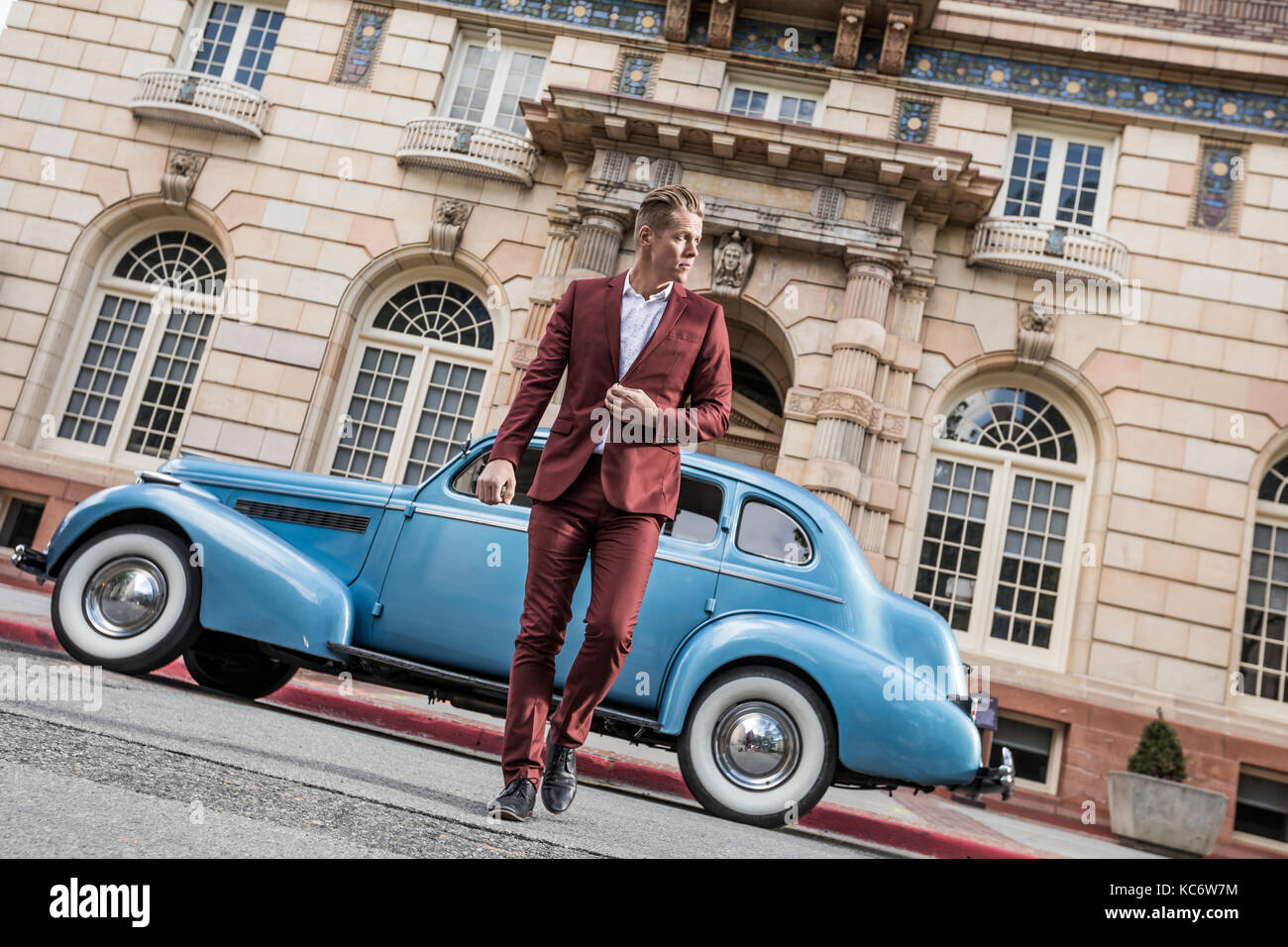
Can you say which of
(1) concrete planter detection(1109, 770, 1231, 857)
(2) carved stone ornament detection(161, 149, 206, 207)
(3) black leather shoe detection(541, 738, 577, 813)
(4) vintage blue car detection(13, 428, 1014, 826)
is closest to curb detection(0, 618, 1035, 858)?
(4) vintage blue car detection(13, 428, 1014, 826)

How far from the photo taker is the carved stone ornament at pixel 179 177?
42.4ft

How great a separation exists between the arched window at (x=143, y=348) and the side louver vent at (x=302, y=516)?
8.68 metres

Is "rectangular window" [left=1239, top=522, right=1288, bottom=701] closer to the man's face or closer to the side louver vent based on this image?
the side louver vent

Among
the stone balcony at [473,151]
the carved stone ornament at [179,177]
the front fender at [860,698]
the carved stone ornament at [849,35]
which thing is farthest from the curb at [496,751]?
the carved stone ornament at [849,35]

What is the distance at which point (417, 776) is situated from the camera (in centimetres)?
328

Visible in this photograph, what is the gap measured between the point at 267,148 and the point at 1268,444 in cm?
1366

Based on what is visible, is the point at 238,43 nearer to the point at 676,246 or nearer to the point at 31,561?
Result: the point at 31,561

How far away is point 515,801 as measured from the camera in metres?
2.61

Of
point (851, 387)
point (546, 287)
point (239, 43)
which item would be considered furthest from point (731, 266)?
point (239, 43)

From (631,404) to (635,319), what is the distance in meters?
0.42

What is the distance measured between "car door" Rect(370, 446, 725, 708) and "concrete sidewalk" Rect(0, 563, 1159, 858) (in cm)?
83

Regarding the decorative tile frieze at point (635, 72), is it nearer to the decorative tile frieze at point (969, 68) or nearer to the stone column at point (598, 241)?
the decorative tile frieze at point (969, 68)
